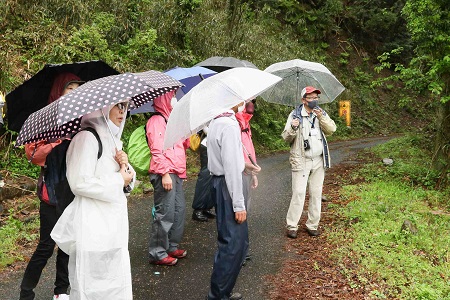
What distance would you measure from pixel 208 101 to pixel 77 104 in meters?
1.38

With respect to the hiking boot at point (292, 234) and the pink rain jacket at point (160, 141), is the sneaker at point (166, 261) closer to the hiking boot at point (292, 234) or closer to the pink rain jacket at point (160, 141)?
the pink rain jacket at point (160, 141)

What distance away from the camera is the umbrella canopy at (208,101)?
12.9 feet

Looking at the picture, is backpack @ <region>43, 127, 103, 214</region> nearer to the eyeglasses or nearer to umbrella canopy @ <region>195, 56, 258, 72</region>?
the eyeglasses

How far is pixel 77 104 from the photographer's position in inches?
115

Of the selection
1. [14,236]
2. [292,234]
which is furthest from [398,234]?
[14,236]

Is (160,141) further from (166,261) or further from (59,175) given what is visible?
(59,175)

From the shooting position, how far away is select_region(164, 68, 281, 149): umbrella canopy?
394cm

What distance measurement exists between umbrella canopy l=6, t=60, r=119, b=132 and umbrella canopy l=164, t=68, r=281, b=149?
95 centimetres

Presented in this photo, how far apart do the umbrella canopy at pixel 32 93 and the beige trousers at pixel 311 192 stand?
11.5 ft

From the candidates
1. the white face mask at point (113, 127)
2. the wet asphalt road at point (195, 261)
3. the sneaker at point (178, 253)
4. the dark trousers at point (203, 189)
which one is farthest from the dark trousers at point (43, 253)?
the dark trousers at point (203, 189)

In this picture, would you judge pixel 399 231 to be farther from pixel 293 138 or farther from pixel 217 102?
pixel 217 102

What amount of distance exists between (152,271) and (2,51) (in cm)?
721

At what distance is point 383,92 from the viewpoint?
29250 millimetres

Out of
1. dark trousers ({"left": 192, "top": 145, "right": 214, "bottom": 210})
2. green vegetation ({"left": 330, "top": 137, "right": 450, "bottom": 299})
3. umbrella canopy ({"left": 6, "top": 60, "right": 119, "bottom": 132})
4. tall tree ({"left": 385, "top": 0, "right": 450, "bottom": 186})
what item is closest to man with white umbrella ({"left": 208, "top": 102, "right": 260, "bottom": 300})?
umbrella canopy ({"left": 6, "top": 60, "right": 119, "bottom": 132})
